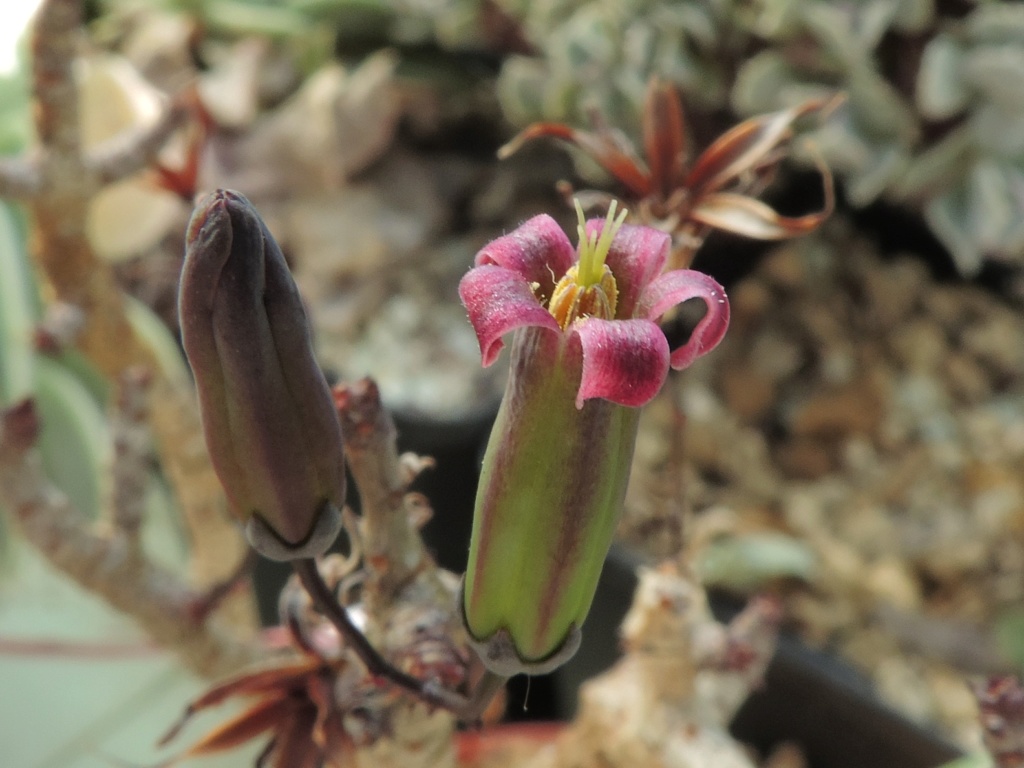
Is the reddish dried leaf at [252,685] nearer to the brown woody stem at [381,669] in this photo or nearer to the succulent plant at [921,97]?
the brown woody stem at [381,669]

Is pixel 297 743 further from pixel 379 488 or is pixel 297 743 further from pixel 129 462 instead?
pixel 129 462

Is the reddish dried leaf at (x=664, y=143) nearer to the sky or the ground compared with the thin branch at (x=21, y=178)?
nearer to the sky

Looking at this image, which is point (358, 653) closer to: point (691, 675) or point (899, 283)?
point (691, 675)

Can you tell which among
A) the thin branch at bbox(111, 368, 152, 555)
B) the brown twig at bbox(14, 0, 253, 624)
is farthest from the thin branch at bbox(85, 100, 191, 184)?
the thin branch at bbox(111, 368, 152, 555)

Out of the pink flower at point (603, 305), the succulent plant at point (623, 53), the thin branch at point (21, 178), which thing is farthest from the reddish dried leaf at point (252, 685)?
the succulent plant at point (623, 53)

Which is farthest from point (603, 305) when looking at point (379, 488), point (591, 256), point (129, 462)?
point (129, 462)
